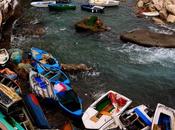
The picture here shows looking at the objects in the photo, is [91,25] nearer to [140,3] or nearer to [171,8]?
[171,8]

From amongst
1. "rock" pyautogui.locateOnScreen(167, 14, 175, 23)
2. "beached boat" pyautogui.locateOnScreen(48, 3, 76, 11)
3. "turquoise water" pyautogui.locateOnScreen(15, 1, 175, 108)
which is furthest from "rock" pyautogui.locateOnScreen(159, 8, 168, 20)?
"beached boat" pyautogui.locateOnScreen(48, 3, 76, 11)

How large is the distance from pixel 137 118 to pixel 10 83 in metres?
10.4

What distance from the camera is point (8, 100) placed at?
77.4 ft

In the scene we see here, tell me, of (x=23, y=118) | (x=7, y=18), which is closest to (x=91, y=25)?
(x=7, y=18)

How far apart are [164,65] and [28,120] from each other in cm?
1576

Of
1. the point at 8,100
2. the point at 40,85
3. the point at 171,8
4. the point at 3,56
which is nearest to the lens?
the point at 8,100

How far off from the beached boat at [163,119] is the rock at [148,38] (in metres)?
13.7

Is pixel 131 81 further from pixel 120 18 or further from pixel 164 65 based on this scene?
pixel 120 18

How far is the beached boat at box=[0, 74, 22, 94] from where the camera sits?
26.3 metres

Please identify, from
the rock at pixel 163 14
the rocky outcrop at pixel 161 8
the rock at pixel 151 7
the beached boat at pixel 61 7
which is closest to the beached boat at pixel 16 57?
the beached boat at pixel 61 7

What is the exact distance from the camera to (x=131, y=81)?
30.2 m

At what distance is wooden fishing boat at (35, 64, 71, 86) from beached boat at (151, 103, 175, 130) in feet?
26.4

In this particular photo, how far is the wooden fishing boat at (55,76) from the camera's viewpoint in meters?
27.9

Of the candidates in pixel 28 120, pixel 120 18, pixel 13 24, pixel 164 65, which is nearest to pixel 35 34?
pixel 13 24
